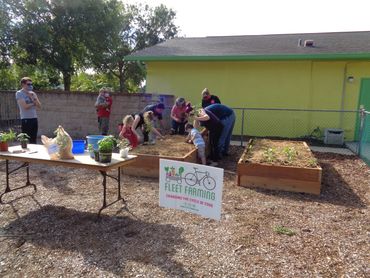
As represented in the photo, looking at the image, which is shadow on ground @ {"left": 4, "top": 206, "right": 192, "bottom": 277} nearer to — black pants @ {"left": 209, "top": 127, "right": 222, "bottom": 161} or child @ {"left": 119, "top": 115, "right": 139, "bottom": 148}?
child @ {"left": 119, "top": 115, "right": 139, "bottom": 148}

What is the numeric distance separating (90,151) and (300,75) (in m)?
8.36

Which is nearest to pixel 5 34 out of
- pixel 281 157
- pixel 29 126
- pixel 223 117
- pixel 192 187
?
pixel 29 126

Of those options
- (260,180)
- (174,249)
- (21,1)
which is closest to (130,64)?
(21,1)

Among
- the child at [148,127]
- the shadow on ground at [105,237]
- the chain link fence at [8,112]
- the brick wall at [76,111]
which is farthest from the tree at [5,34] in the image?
the shadow on ground at [105,237]

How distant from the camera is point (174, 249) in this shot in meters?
3.40

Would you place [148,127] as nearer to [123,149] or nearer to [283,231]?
[123,149]

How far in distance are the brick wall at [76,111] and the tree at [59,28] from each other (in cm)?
740

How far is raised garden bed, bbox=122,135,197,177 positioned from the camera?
6.18 m

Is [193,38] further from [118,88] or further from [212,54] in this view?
[118,88]

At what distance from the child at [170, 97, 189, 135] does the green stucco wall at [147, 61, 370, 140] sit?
2.57 meters

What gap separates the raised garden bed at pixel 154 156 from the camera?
243 inches

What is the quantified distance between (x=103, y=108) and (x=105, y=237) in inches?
245

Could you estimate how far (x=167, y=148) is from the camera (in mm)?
7105

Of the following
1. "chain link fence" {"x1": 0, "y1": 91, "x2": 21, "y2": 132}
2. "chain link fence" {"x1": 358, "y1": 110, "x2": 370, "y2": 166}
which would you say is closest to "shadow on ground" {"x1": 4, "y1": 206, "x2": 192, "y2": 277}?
"chain link fence" {"x1": 358, "y1": 110, "x2": 370, "y2": 166}
